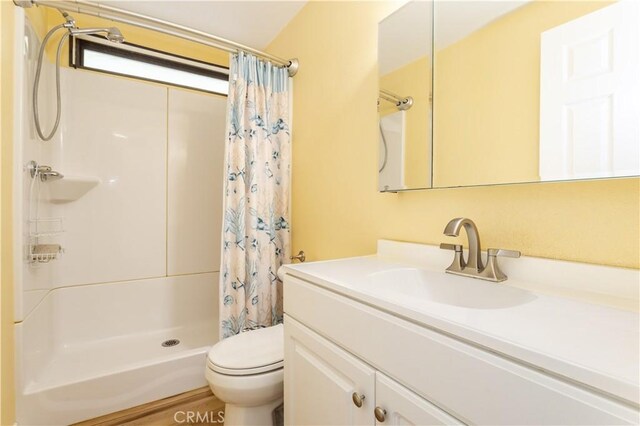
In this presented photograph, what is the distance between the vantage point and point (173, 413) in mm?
1614

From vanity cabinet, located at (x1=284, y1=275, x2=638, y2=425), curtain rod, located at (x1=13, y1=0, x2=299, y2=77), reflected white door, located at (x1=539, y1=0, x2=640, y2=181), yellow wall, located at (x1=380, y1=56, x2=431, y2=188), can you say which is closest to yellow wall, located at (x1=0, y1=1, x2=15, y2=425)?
curtain rod, located at (x1=13, y1=0, x2=299, y2=77)

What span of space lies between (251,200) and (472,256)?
1241 mm

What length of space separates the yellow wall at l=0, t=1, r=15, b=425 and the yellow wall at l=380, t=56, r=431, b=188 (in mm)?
1664

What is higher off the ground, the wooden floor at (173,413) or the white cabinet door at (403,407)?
the white cabinet door at (403,407)

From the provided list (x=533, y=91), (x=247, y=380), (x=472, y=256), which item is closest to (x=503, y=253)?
(x=472, y=256)

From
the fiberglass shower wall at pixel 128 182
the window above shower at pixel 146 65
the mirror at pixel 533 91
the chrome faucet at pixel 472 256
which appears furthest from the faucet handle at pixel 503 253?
the window above shower at pixel 146 65

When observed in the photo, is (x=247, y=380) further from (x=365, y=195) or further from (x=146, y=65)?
(x=146, y=65)

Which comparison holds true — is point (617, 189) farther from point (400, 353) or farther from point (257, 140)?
point (257, 140)

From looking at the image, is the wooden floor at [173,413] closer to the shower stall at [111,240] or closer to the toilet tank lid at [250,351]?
the shower stall at [111,240]

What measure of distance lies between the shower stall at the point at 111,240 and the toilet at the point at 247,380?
62 centimetres

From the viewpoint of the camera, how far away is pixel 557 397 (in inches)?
17.1

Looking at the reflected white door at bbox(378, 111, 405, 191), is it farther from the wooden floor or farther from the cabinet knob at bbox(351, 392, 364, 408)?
the wooden floor

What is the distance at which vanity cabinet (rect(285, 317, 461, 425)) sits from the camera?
659mm

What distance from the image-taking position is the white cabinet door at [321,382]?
2.54 ft
